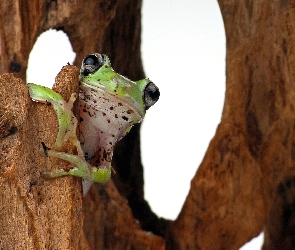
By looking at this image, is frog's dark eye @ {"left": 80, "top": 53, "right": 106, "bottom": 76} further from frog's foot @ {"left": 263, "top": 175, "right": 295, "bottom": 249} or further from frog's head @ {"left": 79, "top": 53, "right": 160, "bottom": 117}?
frog's foot @ {"left": 263, "top": 175, "right": 295, "bottom": 249}

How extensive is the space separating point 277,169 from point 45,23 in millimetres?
857

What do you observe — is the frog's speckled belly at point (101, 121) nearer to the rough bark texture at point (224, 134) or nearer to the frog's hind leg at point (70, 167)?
the frog's hind leg at point (70, 167)

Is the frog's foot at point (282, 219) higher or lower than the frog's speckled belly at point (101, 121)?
lower

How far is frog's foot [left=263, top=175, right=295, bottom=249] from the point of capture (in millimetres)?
1910

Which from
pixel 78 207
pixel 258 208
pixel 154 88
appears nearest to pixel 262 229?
pixel 258 208

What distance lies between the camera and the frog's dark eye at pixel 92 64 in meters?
1.42

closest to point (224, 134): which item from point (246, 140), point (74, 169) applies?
point (246, 140)

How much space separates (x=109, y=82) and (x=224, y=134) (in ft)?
2.00

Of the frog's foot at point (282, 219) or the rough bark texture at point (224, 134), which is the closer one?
the rough bark texture at point (224, 134)

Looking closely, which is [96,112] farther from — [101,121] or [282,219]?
[282,219]

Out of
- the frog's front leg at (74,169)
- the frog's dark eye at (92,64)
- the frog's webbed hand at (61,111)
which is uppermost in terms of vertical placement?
the frog's dark eye at (92,64)

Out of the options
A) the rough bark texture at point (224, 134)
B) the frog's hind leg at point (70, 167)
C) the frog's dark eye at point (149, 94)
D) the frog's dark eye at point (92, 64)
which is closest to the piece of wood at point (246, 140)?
the rough bark texture at point (224, 134)

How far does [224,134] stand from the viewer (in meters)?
1.89

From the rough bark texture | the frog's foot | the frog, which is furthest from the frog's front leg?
the frog's foot
